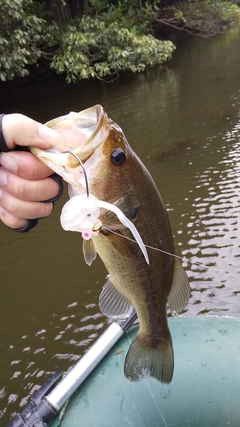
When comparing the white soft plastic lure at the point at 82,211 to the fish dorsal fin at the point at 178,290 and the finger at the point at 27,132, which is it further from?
the fish dorsal fin at the point at 178,290

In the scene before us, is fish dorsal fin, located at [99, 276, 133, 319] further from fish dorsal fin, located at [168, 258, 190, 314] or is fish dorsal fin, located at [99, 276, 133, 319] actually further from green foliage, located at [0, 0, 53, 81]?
green foliage, located at [0, 0, 53, 81]

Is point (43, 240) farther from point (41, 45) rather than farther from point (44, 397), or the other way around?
point (41, 45)

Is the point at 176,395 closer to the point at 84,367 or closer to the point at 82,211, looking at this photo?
the point at 84,367

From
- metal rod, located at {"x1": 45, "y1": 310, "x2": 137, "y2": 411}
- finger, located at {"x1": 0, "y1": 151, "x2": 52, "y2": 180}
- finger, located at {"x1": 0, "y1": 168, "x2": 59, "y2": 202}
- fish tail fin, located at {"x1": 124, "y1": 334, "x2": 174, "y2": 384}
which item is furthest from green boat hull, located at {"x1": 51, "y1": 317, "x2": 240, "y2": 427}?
finger, located at {"x1": 0, "y1": 151, "x2": 52, "y2": 180}

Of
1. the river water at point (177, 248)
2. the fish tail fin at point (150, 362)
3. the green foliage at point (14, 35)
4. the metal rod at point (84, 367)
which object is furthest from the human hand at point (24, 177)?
the green foliage at point (14, 35)

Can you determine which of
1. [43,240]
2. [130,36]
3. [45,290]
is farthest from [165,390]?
[130,36]
